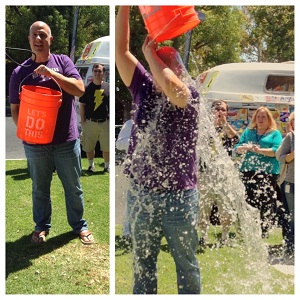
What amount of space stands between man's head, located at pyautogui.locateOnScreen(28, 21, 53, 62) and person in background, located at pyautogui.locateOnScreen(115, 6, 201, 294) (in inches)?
29.7

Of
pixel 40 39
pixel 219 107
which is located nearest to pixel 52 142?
pixel 40 39

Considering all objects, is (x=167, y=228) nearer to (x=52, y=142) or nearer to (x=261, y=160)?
(x=52, y=142)

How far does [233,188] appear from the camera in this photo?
2.62 meters

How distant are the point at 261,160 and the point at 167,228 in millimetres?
1243

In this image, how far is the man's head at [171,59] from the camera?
1.99 meters

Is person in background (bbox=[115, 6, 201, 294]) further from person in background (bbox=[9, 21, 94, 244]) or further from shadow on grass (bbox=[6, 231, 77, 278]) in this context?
shadow on grass (bbox=[6, 231, 77, 278])

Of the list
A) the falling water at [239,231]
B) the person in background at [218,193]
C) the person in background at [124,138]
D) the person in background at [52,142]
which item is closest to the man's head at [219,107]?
the person in background at [218,193]

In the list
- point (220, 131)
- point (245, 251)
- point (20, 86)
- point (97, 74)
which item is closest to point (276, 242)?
point (245, 251)

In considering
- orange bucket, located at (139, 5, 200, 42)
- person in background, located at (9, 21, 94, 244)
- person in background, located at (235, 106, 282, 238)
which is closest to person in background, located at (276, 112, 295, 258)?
person in background, located at (235, 106, 282, 238)

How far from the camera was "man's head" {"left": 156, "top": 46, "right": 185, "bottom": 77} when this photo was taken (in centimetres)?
199

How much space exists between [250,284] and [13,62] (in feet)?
5.80

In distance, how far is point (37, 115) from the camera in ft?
8.19

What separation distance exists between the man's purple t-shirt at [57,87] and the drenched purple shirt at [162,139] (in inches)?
34.6

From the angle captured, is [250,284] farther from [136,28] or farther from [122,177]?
[136,28]
